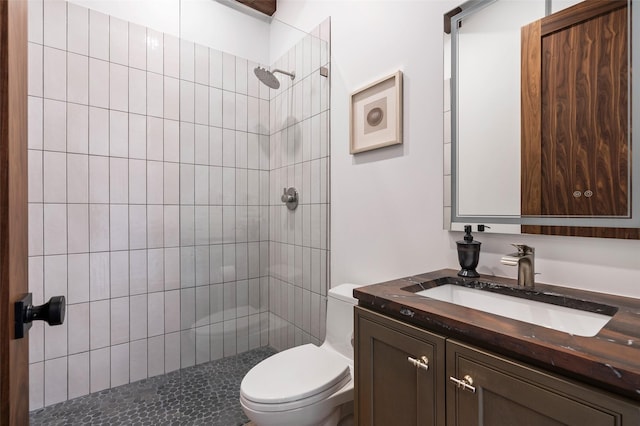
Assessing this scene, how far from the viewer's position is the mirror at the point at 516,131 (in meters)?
0.92

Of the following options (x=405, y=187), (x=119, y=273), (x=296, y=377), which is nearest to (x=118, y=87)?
(x=119, y=273)

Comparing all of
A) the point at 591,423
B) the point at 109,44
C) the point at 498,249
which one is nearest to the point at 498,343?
the point at 591,423

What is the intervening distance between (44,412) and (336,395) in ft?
5.46

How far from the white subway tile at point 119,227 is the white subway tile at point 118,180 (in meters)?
0.05

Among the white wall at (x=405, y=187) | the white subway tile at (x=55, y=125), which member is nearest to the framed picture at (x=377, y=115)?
the white wall at (x=405, y=187)

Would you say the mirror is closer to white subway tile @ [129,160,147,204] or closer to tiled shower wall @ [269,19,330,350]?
tiled shower wall @ [269,19,330,350]

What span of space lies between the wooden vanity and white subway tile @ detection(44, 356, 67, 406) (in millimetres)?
1796

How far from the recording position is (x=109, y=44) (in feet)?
6.32

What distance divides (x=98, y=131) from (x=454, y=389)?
2.19m

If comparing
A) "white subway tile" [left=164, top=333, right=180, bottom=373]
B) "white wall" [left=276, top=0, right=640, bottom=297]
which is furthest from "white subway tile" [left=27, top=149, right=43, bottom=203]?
"white wall" [left=276, top=0, right=640, bottom=297]

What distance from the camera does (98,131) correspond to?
74.9 inches

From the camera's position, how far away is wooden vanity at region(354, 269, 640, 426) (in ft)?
1.83

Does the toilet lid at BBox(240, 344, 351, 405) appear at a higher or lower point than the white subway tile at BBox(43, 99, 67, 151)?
lower

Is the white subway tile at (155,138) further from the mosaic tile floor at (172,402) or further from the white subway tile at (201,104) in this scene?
the mosaic tile floor at (172,402)
